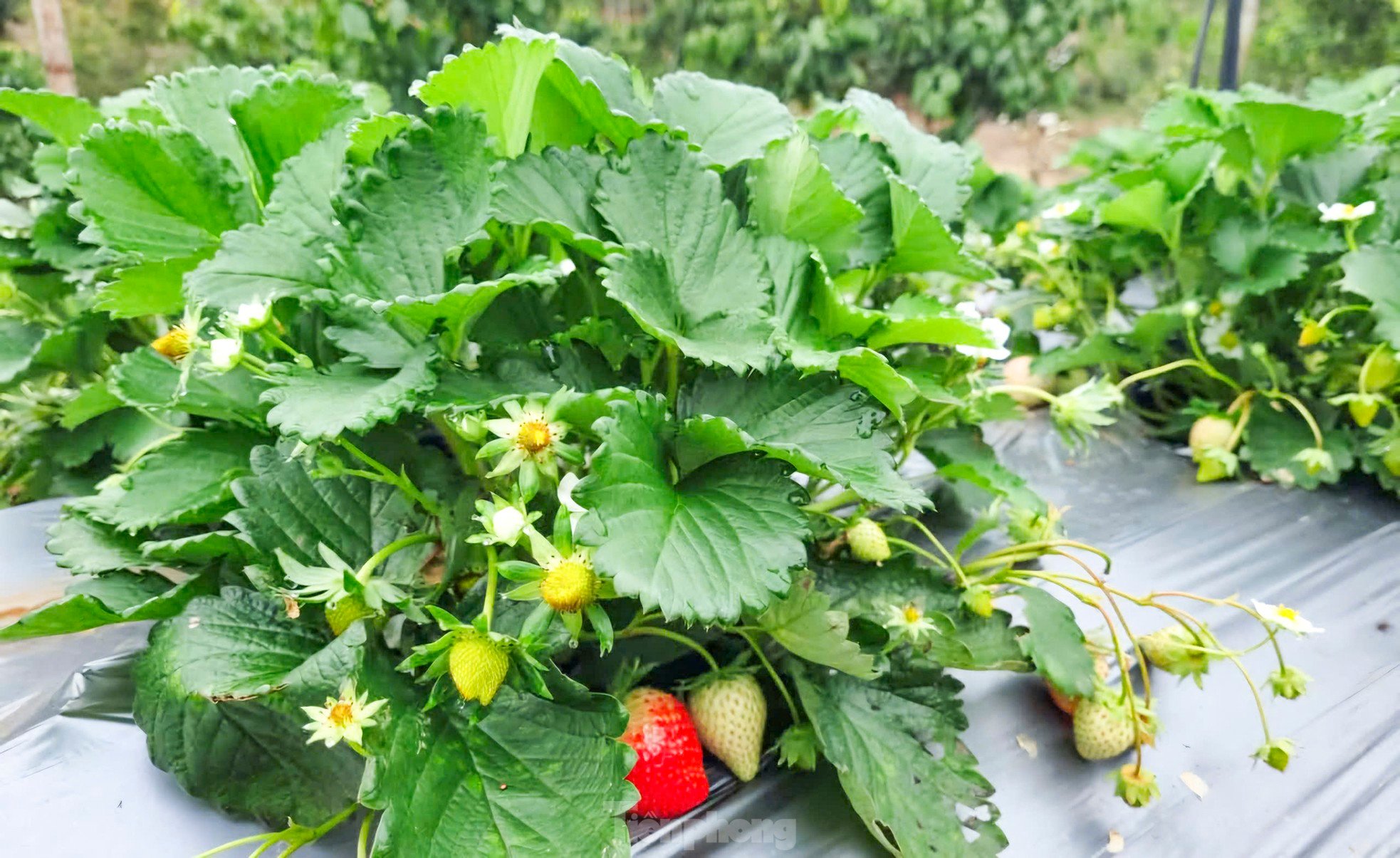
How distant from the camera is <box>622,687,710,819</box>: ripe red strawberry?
64cm

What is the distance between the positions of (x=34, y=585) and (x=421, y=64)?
192 centimetres

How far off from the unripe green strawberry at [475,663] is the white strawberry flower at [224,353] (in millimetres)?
232

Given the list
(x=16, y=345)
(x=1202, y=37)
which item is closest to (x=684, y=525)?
(x=16, y=345)

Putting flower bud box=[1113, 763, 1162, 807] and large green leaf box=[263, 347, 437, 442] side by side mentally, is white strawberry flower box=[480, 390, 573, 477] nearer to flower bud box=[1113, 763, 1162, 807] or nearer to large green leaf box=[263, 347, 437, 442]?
large green leaf box=[263, 347, 437, 442]

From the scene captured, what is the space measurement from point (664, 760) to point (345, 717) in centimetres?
23

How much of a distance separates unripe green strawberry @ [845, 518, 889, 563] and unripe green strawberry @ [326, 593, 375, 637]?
0.41 m

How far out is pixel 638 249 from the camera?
0.60 m

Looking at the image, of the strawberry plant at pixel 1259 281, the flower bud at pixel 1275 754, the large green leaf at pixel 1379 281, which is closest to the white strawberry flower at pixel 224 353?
the flower bud at pixel 1275 754

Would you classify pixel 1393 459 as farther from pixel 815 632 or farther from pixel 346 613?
pixel 346 613

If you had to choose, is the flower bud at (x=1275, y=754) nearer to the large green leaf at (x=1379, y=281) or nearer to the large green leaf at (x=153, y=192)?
the large green leaf at (x=1379, y=281)

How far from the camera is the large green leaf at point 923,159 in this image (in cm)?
85

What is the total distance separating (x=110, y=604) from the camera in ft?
2.17

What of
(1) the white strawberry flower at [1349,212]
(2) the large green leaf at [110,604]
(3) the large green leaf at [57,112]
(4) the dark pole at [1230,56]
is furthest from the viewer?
(4) the dark pole at [1230,56]

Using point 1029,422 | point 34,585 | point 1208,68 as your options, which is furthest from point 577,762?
point 1208,68
